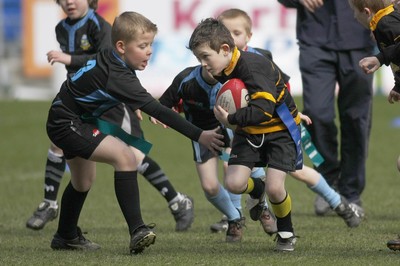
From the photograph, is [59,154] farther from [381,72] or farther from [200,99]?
[381,72]

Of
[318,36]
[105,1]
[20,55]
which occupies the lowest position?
[20,55]

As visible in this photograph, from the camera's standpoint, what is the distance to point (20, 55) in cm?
2391

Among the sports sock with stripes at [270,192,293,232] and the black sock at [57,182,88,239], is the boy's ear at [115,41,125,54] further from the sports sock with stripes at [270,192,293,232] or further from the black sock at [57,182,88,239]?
the sports sock with stripes at [270,192,293,232]

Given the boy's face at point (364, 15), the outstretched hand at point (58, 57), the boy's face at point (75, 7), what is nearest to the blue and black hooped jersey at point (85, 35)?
the boy's face at point (75, 7)

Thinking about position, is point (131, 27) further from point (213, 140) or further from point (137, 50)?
point (213, 140)

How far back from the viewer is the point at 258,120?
635 cm

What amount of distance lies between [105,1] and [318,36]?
10.9 m

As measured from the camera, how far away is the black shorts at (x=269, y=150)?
21.6ft

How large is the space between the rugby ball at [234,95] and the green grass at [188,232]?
2.99 feet

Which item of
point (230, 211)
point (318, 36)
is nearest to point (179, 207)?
point (230, 211)

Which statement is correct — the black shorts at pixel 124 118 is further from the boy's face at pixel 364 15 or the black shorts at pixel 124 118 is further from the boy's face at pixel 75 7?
the boy's face at pixel 364 15

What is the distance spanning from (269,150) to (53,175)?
2556 mm


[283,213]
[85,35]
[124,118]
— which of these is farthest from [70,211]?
[85,35]

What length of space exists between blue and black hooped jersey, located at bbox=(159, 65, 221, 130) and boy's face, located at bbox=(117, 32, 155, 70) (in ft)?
2.56
